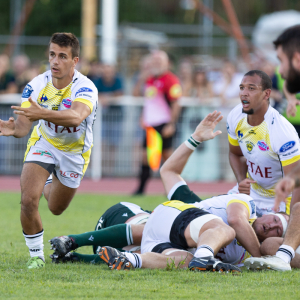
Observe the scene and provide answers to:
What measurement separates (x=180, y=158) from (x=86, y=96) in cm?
117

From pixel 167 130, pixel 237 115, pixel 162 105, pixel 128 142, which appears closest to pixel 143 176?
pixel 167 130

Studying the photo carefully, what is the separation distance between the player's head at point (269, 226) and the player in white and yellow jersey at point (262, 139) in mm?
497

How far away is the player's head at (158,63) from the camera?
10.4 metres

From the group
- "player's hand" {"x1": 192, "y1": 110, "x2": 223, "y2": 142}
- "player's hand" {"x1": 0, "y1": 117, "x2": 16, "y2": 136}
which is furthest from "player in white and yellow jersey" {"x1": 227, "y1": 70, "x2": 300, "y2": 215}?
"player's hand" {"x1": 0, "y1": 117, "x2": 16, "y2": 136}

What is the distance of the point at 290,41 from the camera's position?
3855mm

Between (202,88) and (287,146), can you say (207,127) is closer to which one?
(287,146)

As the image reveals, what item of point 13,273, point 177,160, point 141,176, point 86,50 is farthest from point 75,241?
point 86,50

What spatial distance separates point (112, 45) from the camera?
46.6 feet

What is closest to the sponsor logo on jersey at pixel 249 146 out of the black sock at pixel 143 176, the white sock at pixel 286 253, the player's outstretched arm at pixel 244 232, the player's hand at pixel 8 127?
the player's outstretched arm at pixel 244 232

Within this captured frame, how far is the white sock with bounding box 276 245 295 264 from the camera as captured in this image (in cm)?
478

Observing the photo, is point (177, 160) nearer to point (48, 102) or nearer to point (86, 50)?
→ point (48, 102)

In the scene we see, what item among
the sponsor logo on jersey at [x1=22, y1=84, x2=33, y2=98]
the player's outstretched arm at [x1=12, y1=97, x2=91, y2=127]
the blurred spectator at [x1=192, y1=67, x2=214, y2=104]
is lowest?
the player's outstretched arm at [x1=12, y1=97, x2=91, y2=127]

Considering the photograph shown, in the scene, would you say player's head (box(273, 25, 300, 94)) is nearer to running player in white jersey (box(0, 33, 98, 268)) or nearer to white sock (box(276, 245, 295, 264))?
white sock (box(276, 245, 295, 264))

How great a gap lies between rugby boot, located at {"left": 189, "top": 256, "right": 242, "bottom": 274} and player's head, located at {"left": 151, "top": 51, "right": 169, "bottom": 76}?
21.2 ft
